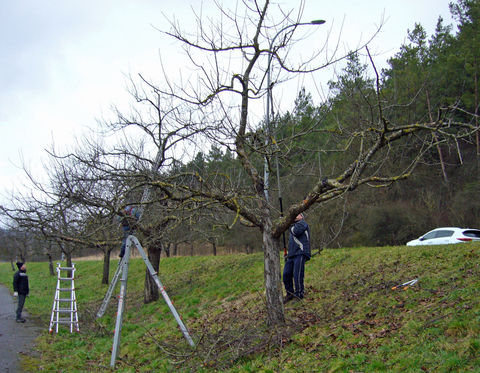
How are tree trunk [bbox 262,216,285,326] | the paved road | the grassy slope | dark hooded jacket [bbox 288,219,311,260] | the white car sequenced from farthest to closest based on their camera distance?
the white car
dark hooded jacket [bbox 288,219,311,260]
the paved road
tree trunk [bbox 262,216,285,326]
the grassy slope

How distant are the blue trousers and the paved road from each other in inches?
207

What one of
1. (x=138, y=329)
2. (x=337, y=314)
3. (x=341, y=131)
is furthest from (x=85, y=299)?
(x=341, y=131)

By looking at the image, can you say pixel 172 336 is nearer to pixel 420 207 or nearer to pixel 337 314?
pixel 337 314

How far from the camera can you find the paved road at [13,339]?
8.19 metres

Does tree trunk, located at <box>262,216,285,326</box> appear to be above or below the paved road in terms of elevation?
above

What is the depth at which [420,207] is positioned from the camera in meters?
28.6

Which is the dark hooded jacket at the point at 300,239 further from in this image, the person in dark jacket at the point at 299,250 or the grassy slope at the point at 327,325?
the grassy slope at the point at 327,325

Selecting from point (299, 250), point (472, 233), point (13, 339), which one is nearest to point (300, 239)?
point (299, 250)

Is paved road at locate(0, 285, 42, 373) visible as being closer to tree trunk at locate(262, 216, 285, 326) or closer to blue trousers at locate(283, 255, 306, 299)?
tree trunk at locate(262, 216, 285, 326)

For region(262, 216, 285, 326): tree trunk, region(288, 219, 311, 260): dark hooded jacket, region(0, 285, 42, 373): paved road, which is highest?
region(288, 219, 311, 260): dark hooded jacket

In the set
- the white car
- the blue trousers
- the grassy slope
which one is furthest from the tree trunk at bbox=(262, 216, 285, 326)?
the white car

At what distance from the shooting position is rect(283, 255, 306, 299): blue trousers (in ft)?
29.1

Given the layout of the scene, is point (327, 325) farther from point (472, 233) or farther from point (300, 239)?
point (472, 233)

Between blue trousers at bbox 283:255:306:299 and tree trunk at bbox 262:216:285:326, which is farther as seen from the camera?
blue trousers at bbox 283:255:306:299
